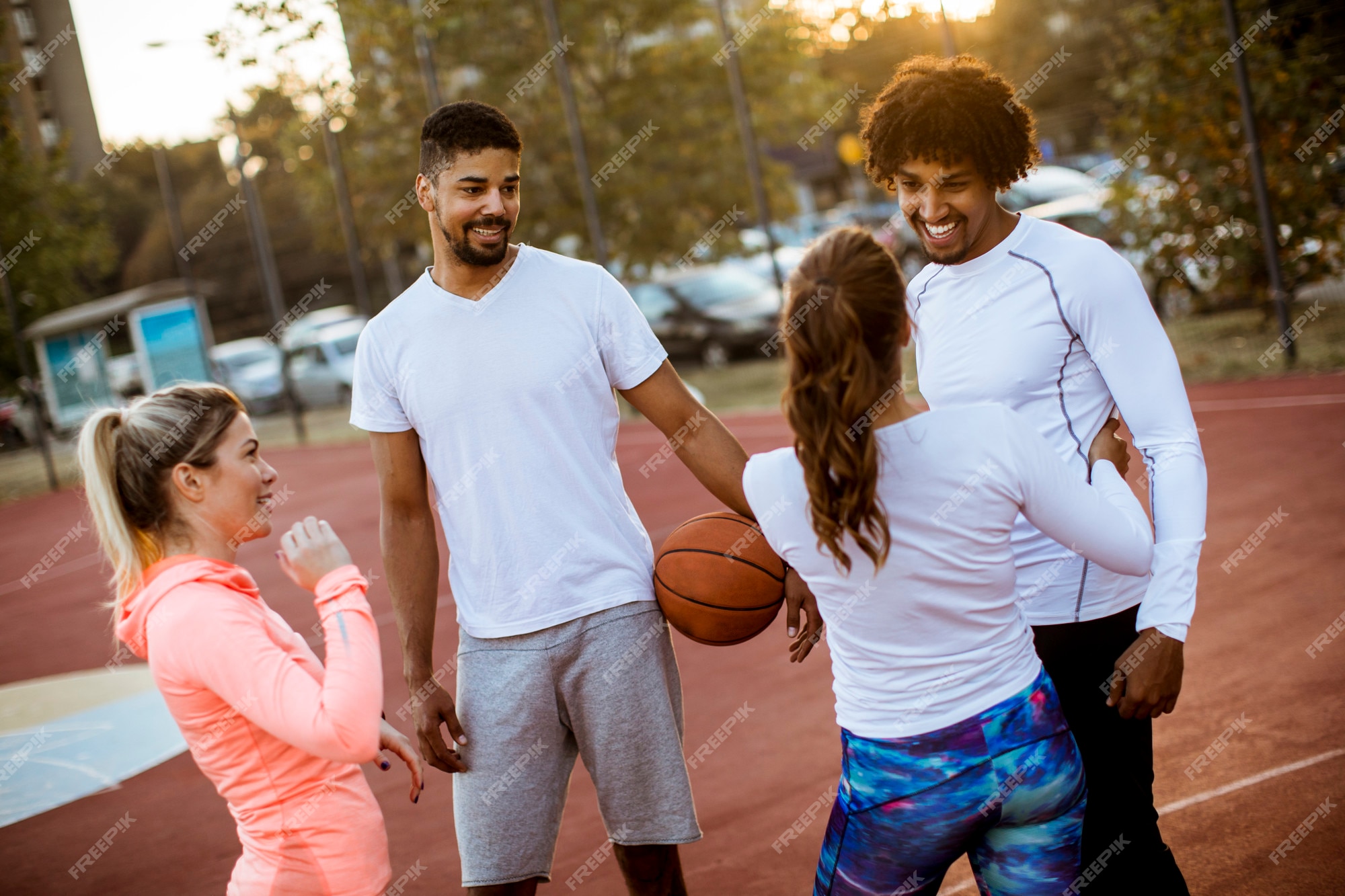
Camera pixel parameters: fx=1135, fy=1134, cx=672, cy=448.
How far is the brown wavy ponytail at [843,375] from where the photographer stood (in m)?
1.75

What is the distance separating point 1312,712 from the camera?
397 cm

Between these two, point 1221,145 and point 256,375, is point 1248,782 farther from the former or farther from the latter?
→ point 256,375

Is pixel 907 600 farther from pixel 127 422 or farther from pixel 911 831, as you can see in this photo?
pixel 127 422

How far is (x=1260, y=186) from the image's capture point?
32.3 feet

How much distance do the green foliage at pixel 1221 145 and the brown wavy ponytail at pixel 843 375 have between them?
999cm

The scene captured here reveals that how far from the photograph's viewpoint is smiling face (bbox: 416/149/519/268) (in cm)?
263

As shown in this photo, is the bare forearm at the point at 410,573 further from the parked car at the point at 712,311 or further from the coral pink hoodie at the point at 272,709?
the parked car at the point at 712,311

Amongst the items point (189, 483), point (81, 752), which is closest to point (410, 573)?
point (189, 483)

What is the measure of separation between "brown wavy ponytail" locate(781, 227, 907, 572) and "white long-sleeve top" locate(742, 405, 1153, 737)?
0.14 ft

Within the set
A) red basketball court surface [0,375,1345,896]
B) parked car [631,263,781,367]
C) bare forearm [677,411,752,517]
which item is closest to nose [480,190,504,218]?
bare forearm [677,411,752,517]

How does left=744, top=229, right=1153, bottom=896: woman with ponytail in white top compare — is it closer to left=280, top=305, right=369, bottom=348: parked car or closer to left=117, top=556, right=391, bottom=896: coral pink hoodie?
left=117, top=556, right=391, bottom=896: coral pink hoodie

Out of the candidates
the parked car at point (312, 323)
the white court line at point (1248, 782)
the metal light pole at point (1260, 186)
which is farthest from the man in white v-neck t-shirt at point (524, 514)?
the parked car at point (312, 323)

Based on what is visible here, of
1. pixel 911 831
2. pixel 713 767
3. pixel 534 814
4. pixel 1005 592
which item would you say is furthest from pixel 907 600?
pixel 713 767

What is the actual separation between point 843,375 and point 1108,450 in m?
0.66
